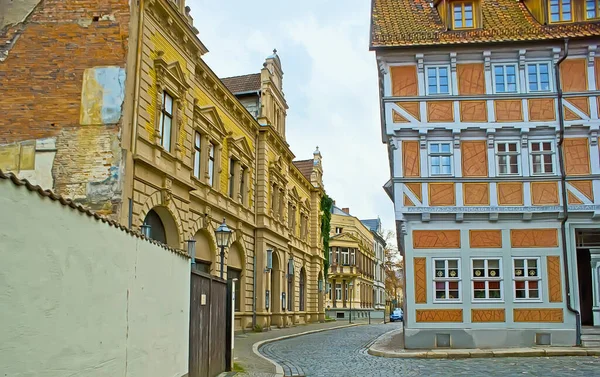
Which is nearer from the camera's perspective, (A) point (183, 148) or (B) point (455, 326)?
(B) point (455, 326)

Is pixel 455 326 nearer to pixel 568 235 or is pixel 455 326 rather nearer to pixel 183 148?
pixel 568 235

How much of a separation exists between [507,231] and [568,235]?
1.96 metres

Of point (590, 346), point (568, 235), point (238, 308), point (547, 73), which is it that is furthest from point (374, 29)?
point (238, 308)

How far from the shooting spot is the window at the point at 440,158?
70.8 feet

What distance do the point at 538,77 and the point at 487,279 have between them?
7.23 meters

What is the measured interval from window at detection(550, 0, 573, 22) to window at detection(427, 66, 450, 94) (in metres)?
4.81

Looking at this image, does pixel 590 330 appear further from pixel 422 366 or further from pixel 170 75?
pixel 170 75

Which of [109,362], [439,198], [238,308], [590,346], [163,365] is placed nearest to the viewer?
[109,362]

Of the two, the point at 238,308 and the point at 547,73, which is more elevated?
the point at 547,73

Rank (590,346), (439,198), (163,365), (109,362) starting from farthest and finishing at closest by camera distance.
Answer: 1. (439,198)
2. (590,346)
3. (163,365)
4. (109,362)

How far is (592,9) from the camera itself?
22812 mm

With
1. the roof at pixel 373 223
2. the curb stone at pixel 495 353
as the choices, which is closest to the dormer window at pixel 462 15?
the curb stone at pixel 495 353

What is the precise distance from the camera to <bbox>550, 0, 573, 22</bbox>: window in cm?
2308

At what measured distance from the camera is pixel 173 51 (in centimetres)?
2141
